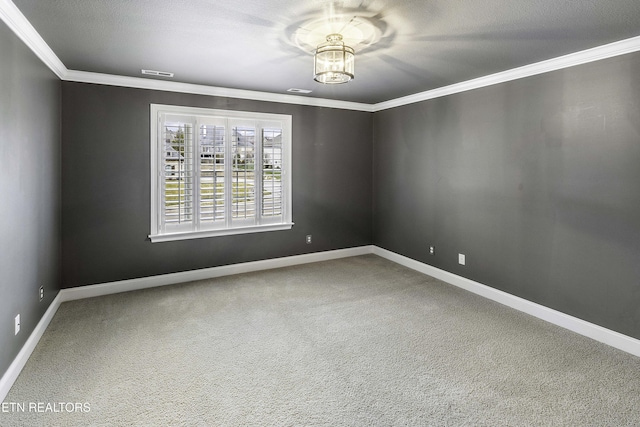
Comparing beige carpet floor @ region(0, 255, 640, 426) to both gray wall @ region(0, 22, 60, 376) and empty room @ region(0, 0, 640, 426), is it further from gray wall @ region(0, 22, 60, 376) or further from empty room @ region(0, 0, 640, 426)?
gray wall @ region(0, 22, 60, 376)

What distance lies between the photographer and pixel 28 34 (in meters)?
2.57

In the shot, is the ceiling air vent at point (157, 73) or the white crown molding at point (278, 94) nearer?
the white crown molding at point (278, 94)

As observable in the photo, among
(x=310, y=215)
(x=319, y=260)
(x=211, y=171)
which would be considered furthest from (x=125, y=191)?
(x=319, y=260)

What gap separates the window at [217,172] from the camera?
4.21m

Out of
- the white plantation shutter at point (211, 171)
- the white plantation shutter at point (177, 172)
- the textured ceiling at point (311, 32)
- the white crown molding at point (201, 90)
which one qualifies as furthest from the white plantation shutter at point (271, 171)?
the textured ceiling at point (311, 32)

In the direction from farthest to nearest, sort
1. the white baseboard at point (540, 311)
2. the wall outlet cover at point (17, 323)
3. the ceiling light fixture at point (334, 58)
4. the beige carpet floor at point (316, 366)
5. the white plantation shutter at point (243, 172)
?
the white plantation shutter at point (243, 172), the white baseboard at point (540, 311), the ceiling light fixture at point (334, 58), the wall outlet cover at point (17, 323), the beige carpet floor at point (316, 366)

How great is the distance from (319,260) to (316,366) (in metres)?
2.84

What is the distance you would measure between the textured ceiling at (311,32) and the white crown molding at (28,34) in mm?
54

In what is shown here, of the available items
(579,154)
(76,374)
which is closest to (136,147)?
(76,374)

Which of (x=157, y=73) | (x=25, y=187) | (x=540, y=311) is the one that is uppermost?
(x=157, y=73)

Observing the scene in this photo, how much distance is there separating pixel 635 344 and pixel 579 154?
158 cm

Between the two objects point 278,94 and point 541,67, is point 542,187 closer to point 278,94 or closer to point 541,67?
point 541,67

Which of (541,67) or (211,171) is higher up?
(541,67)

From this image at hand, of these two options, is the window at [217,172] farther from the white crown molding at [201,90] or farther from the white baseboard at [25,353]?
the white baseboard at [25,353]
